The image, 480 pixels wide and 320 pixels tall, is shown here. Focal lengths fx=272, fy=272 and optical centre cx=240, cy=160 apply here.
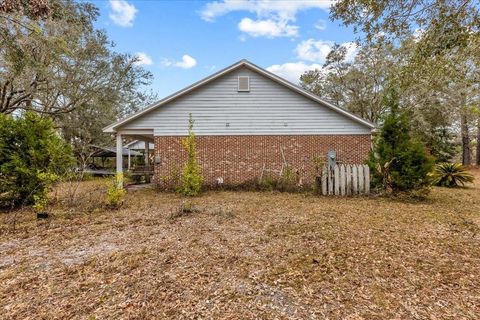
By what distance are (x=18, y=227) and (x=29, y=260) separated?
2516 mm

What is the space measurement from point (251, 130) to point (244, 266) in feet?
29.7

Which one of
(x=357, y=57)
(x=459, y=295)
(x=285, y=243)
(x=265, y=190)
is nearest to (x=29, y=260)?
(x=285, y=243)

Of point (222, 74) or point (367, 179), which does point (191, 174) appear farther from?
point (367, 179)

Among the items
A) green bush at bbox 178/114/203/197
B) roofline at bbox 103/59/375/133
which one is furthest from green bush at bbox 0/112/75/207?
roofline at bbox 103/59/375/133

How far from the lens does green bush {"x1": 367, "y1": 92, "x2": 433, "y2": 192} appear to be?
8.81 meters

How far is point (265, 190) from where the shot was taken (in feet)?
36.8

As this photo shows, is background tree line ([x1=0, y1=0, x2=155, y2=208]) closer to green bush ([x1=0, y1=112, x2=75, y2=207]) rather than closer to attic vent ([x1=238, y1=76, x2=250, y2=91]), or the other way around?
green bush ([x1=0, y1=112, x2=75, y2=207])

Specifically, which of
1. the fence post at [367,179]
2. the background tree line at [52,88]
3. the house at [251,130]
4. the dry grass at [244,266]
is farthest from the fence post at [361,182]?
the background tree line at [52,88]

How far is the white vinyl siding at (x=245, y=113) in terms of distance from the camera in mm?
12297

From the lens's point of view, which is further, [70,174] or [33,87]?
[33,87]

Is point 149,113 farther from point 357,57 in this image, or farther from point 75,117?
point 357,57

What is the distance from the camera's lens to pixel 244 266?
12.6 feet

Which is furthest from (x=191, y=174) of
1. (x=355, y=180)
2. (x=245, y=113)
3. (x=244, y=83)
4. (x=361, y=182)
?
(x=361, y=182)

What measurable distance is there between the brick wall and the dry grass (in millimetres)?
5458
